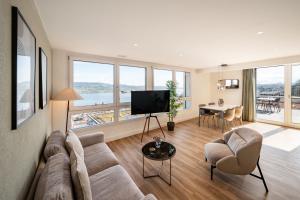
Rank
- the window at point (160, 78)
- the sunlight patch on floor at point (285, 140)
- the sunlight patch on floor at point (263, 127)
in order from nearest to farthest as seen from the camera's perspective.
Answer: the sunlight patch on floor at point (285, 140)
the sunlight patch on floor at point (263, 127)
the window at point (160, 78)

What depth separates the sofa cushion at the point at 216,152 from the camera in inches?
89.1

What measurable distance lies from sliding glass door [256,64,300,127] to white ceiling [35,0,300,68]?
233 cm

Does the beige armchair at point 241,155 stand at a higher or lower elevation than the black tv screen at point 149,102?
lower

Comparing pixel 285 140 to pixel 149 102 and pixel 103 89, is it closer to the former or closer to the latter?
pixel 149 102

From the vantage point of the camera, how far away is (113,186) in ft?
4.91

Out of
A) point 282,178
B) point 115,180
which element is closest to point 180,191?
point 115,180

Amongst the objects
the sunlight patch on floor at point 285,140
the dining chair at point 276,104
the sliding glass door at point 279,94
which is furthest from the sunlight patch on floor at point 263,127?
the dining chair at point 276,104

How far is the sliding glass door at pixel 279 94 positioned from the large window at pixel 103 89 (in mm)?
4744

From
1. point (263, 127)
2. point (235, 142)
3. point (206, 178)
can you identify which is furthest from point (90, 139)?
point (263, 127)

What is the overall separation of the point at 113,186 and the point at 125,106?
3.04 meters

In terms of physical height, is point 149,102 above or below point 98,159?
above

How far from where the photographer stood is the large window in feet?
12.0

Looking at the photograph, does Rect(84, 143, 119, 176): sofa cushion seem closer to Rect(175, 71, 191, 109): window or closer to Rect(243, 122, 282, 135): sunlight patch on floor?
Rect(175, 71, 191, 109): window

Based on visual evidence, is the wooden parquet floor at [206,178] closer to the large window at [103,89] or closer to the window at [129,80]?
the large window at [103,89]
